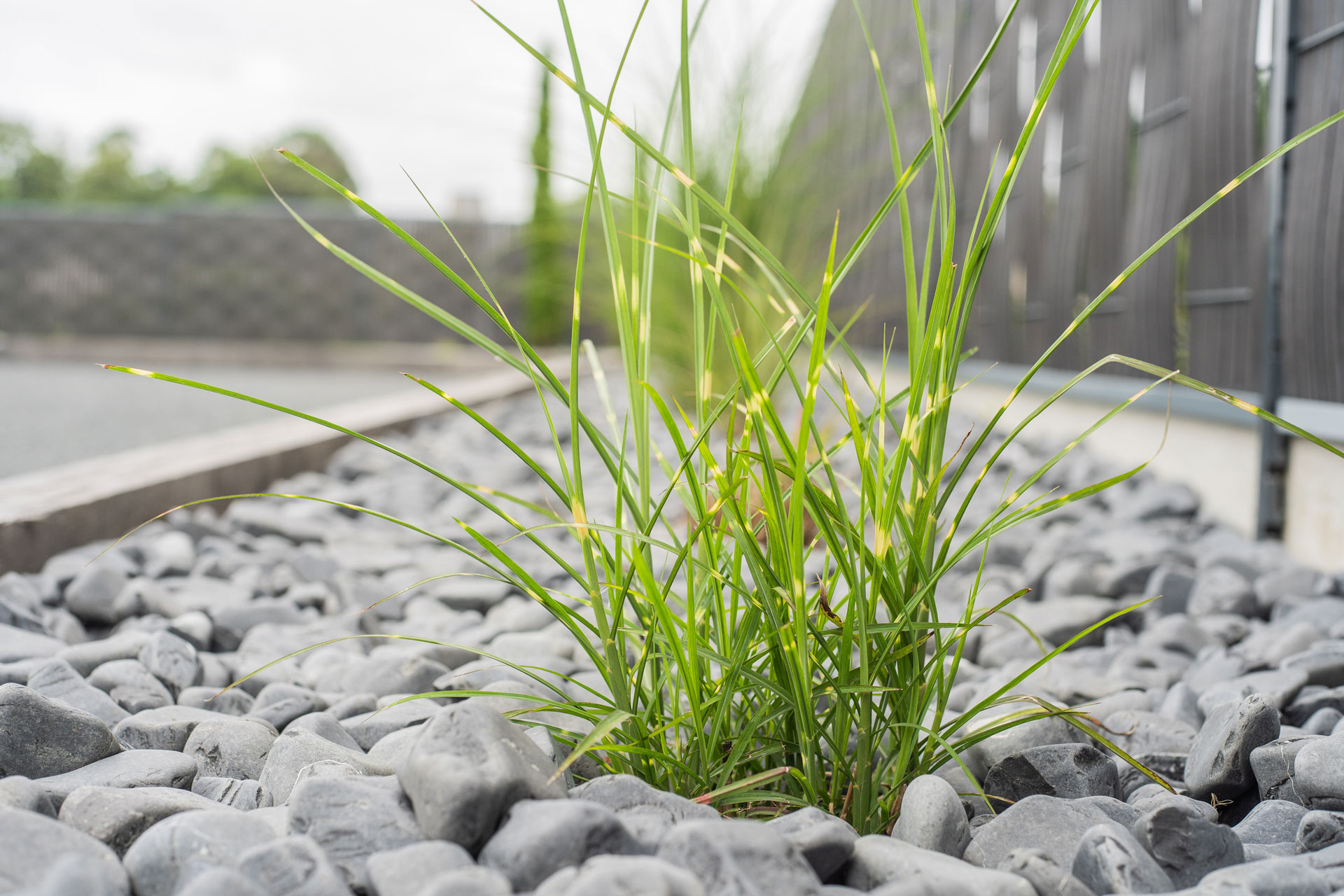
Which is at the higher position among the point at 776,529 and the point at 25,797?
the point at 776,529

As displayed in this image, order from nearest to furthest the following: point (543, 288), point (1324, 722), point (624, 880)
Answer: point (624, 880)
point (1324, 722)
point (543, 288)

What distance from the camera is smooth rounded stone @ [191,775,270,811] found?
69cm

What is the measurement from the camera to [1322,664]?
3.08ft

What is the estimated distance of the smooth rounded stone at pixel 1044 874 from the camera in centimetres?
53

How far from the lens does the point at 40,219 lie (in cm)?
1039

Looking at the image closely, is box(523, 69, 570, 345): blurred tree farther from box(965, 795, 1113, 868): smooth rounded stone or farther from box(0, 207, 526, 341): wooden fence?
box(965, 795, 1113, 868): smooth rounded stone

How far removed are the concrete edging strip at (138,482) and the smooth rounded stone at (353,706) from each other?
0.81 m

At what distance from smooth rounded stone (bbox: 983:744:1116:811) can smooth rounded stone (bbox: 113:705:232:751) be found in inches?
27.4

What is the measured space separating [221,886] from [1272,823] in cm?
72

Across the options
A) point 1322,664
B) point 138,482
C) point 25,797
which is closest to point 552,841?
point 25,797

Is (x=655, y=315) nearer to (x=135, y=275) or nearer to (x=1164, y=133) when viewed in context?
(x=1164, y=133)

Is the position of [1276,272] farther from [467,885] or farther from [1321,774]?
[467,885]

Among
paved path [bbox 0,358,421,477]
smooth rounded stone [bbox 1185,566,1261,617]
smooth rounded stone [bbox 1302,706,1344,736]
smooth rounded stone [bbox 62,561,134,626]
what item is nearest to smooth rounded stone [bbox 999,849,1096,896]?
smooth rounded stone [bbox 1302,706,1344,736]

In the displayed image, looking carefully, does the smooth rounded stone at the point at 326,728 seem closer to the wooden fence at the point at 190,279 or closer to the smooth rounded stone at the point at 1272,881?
the smooth rounded stone at the point at 1272,881
